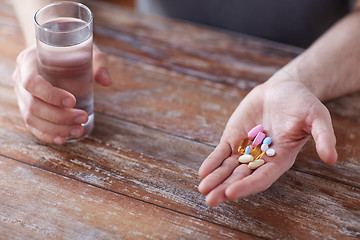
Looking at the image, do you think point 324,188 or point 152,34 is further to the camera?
point 152,34

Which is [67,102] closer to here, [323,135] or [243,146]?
[243,146]

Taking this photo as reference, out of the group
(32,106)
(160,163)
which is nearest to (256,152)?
(160,163)

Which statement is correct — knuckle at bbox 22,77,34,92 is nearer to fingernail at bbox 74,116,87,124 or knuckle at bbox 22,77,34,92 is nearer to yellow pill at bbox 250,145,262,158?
fingernail at bbox 74,116,87,124

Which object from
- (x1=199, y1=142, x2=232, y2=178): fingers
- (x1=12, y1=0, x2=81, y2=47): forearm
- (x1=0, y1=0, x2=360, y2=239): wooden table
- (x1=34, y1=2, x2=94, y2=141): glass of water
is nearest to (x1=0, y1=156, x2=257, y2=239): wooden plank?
(x1=0, y1=0, x2=360, y2=239): wooden table

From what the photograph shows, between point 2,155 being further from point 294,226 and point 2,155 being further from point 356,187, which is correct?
point 356,187

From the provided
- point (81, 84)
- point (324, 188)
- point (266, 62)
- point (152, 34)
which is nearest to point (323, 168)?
point (324, 188)

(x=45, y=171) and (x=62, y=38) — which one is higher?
(x=62, y=38)
